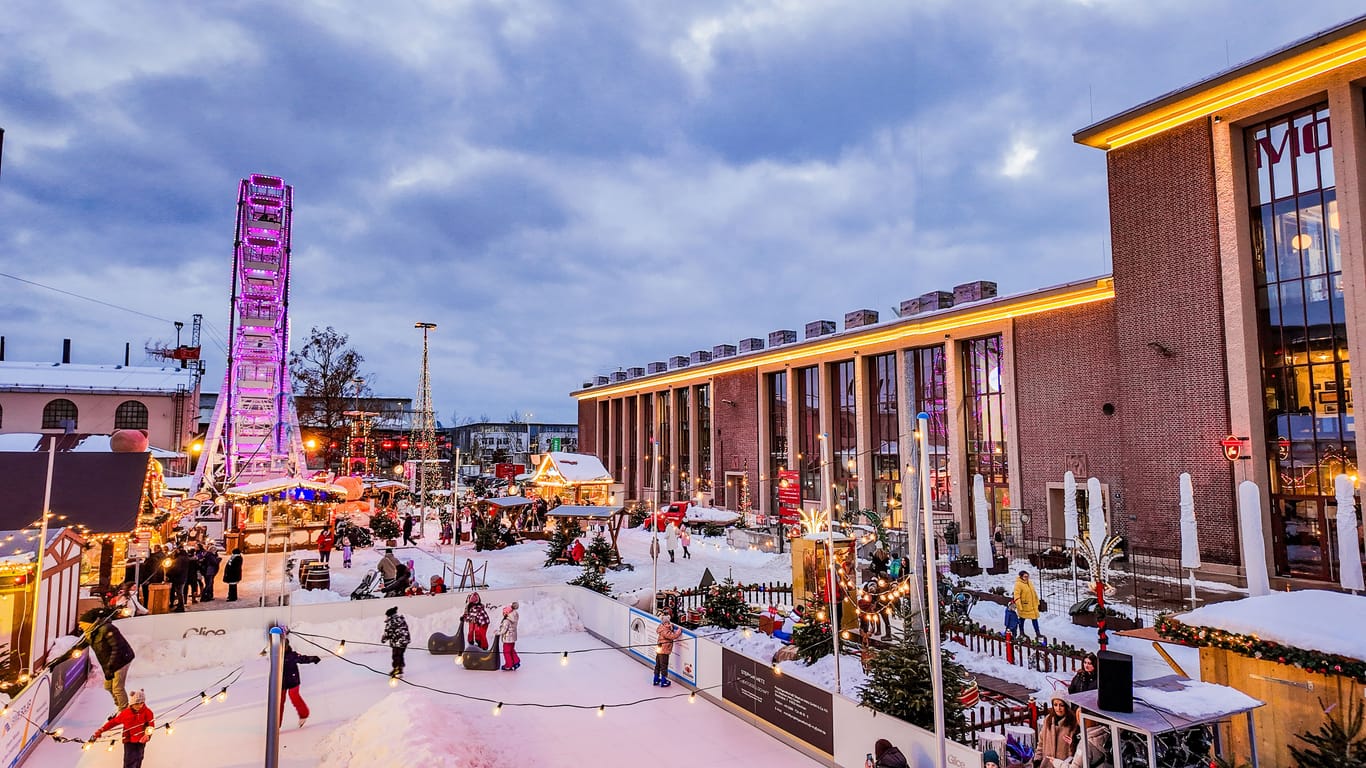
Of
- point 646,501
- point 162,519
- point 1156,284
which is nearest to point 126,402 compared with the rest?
point 162,519

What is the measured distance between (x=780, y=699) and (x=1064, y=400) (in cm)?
2222

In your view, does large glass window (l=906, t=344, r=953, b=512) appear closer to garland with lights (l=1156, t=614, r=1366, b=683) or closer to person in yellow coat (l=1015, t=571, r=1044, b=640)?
person in yellow coat (l=1015, t=571, r=1044, b=640)

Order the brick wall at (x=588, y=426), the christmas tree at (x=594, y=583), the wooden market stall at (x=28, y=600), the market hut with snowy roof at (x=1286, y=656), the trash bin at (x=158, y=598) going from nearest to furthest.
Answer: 1. the market hut with snowy roof at (x=1286, y=656)
2. the wooden market stall at (x=28, y=600)
3. the trash bin at (x=158, y=598)
4. the christmas tree at (x=594, y=583)
5. the brick wall at (x=588, y=426)

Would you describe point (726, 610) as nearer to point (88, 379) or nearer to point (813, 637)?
point (813, 637)

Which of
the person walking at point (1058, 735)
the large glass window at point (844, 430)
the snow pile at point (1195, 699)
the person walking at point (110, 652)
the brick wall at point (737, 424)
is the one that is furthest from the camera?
the brick wall at point (737, 424)

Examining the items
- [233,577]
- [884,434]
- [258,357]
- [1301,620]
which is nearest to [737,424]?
[884,434]

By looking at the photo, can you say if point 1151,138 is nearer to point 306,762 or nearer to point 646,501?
point 306,762

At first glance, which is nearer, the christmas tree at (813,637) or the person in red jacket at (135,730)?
the person in red jacket at (135,730)

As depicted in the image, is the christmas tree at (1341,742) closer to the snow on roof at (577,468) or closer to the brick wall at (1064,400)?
the brick wall at (1064,400)

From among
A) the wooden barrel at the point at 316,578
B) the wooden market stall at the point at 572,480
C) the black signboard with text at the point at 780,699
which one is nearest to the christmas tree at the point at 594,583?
the black signboard with text at the point at 780,699

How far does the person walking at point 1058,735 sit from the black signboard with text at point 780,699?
2.70 meters

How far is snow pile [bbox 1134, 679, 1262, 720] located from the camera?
744cm

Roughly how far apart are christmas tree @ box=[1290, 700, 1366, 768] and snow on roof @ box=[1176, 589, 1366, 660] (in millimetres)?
604

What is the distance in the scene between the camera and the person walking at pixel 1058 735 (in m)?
8.38
